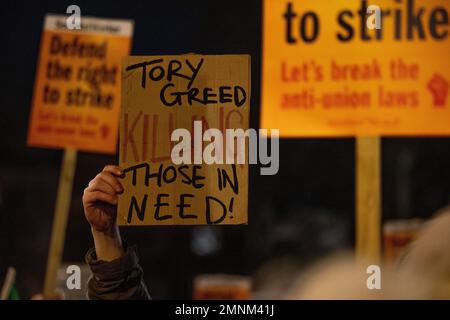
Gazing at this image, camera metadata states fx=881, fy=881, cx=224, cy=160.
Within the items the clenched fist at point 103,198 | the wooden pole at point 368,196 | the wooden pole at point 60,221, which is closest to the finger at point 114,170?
the clenched fist at point 103,198

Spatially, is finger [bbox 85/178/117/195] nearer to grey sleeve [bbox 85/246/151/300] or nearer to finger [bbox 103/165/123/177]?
finger [bbox 103/165/123/177]

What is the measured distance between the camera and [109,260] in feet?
7.08

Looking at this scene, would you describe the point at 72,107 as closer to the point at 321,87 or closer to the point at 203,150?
the point at 321,87

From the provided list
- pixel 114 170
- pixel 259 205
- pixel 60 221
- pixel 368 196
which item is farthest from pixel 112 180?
pixel 259 205

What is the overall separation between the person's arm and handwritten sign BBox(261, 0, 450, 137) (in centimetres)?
154

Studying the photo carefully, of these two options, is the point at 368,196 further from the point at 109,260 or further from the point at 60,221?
the point at 109,260

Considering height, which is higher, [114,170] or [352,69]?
[352,69]

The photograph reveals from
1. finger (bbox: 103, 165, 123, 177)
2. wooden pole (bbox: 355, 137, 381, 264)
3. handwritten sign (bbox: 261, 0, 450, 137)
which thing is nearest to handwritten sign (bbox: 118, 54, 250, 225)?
finger (bbox: 103, 165, 123, 177)

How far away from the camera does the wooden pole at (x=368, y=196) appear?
133 inches

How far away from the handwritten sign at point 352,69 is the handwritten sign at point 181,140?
1610 mm

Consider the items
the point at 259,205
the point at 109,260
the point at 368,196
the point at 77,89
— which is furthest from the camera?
the point at 259,205

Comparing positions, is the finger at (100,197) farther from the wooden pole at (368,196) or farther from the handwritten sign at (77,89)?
the handwritten sign at (77,89)

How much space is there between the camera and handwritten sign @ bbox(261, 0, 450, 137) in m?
3.64

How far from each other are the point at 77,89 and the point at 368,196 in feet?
4.74
